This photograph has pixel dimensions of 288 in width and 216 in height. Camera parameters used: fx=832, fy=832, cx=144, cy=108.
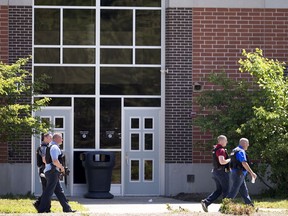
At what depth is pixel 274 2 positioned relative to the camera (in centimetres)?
2467

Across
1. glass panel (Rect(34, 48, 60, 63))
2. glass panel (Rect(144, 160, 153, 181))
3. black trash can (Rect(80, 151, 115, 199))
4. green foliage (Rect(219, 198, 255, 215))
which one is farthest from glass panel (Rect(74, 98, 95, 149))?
green foliage (Rect(219, 198, 255, 215))

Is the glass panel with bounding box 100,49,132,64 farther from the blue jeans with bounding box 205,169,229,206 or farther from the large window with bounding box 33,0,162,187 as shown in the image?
the blue jeans with bounding box 205,169,229,206

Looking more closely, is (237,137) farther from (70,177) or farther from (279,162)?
(70,177)

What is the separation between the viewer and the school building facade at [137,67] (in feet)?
79.8

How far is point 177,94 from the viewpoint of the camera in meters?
24.3

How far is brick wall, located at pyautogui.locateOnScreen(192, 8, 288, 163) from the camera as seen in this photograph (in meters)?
24.5

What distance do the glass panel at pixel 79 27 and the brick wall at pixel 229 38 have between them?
9.98 ft

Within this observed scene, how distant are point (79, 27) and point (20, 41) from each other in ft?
5.86

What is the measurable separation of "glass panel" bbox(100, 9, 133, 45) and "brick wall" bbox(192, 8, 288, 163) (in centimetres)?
196

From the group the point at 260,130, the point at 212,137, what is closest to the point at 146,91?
the point at 212,137

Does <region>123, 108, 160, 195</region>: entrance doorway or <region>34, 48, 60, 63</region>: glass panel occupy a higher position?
<region>34, 48, 60, 63</region>: glass panel

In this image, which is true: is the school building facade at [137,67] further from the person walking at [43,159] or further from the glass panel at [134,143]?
the person walking at [43,159]

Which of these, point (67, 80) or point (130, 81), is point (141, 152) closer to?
point (130, 81)

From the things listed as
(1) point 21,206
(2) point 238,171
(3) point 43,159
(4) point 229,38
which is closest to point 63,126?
(4) point 229,38
